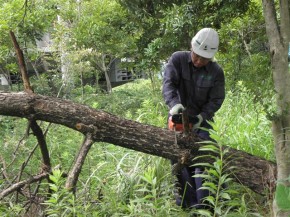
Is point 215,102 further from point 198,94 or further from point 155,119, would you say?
point 155,119

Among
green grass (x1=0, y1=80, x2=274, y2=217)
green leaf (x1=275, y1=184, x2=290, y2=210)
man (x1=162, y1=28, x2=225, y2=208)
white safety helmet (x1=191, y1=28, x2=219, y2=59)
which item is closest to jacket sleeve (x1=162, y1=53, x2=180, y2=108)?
man (x1=162, y1=28, x2=225, y2=208)

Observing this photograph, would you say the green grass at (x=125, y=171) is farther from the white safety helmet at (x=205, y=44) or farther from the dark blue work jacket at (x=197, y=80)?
the white safety helmet at (x=205, y=44)

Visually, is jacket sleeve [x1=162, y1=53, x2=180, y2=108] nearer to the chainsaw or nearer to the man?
the man

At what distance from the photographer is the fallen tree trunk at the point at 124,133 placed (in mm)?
3160

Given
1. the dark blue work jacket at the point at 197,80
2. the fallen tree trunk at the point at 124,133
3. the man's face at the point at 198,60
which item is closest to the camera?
the fallen tree trunk at the point at 124,133

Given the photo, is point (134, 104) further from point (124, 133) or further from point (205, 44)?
point (124, 133)

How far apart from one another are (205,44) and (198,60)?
202 mm

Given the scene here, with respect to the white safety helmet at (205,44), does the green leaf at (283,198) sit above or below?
below

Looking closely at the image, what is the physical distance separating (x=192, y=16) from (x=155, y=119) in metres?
2.90

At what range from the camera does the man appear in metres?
3.50

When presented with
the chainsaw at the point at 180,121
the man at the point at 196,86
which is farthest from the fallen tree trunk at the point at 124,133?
the man at the point at 196,86

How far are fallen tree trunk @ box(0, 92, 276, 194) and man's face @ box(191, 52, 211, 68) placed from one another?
2.58ft

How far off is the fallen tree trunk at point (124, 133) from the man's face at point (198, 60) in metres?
0.79

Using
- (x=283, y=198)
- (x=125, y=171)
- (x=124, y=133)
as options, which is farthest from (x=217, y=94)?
(x=283, y=198)
